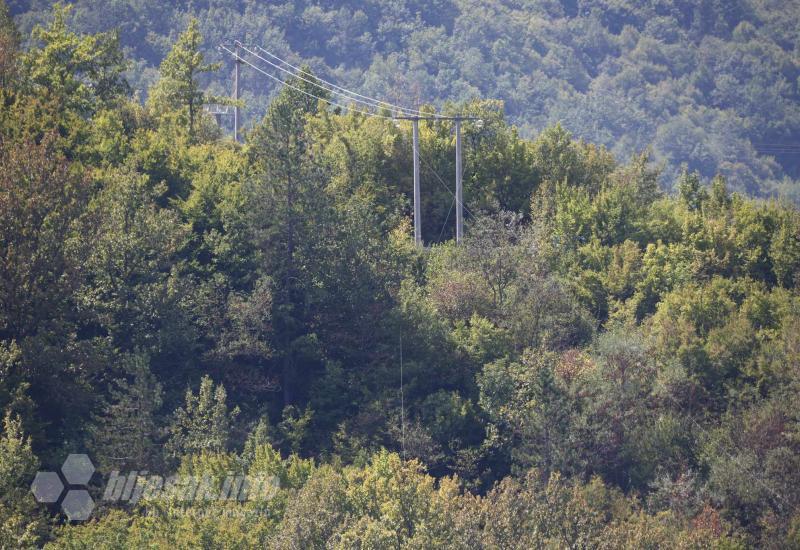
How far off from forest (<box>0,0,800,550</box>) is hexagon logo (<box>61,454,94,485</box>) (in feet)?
0.54

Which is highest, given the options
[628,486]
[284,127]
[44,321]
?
[284,127]

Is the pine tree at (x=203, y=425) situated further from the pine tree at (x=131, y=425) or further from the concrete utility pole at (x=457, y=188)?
the concrete utility pole at (x=457, y=188)

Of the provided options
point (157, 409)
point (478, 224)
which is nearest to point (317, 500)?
point (157, 409)

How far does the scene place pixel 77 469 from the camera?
38719 millimetres

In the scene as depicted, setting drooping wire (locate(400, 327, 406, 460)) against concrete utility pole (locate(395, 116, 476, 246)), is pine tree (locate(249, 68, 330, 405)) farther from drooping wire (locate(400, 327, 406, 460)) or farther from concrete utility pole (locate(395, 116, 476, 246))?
concrete utility pole (locate(395, 116, 476, 246))

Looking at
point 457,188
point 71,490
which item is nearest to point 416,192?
point 457,188

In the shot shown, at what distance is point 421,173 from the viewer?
197ft

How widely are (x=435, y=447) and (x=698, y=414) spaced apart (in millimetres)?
9496

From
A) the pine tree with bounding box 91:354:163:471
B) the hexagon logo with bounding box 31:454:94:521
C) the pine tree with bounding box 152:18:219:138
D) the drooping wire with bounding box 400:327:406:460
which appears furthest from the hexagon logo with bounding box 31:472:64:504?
the pine tree with bounding box 152:18:219:138

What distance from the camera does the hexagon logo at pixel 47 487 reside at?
3706 centimetres

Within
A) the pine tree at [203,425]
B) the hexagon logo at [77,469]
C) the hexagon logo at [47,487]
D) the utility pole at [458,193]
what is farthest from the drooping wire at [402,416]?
the hexagon logo at [47,487]

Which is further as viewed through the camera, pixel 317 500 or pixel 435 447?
pixel 435 447

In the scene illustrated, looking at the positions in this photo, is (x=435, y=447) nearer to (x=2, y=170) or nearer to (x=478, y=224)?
(x=478, y=224)

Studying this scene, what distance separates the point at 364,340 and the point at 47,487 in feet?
44.9
